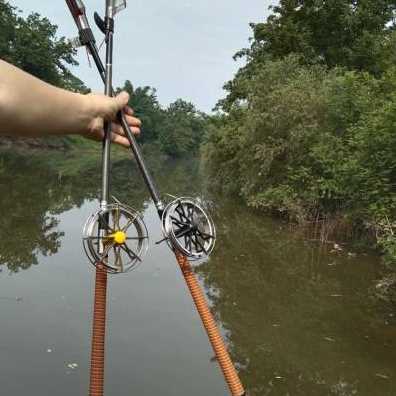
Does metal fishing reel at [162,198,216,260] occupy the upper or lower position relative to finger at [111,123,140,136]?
lower

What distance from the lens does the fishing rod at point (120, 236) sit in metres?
1.83

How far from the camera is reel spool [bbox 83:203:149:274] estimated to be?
6.15ft

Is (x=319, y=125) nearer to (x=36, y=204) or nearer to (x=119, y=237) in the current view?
(x=36, y=204)

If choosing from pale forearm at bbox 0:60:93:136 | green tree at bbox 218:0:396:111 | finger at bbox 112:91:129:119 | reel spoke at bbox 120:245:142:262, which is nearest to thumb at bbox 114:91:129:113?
finger at bbox 112:91:129:119

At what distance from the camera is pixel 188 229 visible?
6.54ft

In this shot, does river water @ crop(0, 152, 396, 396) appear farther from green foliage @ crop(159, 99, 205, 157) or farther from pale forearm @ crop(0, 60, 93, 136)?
green foliage @ crop(159, 99, 205, 157)

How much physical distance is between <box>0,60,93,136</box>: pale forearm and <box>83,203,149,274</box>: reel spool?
519 millimetres

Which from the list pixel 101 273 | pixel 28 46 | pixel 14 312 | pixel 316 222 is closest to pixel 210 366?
pixel 14 312

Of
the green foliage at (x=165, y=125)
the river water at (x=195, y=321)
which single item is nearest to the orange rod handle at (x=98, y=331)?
the river water at (x=195, y=321)

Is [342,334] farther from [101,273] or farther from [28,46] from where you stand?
[28,46]

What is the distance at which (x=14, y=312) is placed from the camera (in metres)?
6.19

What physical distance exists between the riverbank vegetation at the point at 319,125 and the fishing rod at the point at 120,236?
6273mm

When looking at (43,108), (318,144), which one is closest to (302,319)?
(43,108)

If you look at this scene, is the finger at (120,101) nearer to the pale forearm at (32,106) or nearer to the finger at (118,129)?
the finger at (118,129)
